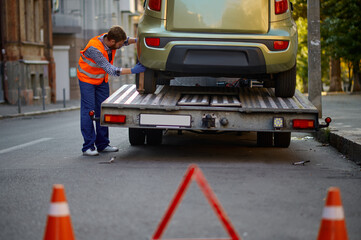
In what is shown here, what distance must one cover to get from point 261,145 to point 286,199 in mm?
4134

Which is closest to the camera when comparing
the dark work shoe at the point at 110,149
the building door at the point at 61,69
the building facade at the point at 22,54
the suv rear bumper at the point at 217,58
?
the suv rear bumper at the point at 217,58

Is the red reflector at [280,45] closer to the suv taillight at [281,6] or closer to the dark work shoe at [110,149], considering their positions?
the suv taillight at [281,6]

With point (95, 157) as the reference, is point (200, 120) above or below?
above

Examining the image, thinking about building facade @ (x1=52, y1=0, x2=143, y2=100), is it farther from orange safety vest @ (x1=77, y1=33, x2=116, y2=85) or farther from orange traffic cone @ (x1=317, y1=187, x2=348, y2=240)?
orange traffic cone @ (x1=317, y1=187, x2=348, y2=240)

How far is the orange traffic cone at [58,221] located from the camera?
4.03 meters

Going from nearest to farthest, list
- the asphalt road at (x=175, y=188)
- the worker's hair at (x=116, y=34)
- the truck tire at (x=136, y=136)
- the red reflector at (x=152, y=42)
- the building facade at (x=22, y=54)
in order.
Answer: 1. the asphalt road at (x=175, y=188)
2. the red reflector at (x=152, y=42)
3. the worker's hair at (x=116, y=34)
4. the truck tire at (x=136, y=136)
5. the building facade at (x=22, y=54)

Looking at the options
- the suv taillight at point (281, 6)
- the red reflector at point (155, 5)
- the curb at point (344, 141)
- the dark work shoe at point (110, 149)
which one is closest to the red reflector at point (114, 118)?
the dark work shoe at point (110, 149)

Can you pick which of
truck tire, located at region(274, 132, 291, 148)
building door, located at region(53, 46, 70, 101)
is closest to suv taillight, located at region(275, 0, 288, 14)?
truck tire, located at region(274, 132, 291, 148)

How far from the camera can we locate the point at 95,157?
9070 millimetres

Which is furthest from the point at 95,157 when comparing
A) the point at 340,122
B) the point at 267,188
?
the point at 340,122

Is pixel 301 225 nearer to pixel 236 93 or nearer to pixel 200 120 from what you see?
pixel 200 120

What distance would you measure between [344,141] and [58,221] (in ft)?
20.8

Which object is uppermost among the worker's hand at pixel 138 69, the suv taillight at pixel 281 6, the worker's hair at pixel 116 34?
the suv taillight at pixel 281 6

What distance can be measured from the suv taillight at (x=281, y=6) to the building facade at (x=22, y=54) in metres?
22.7
